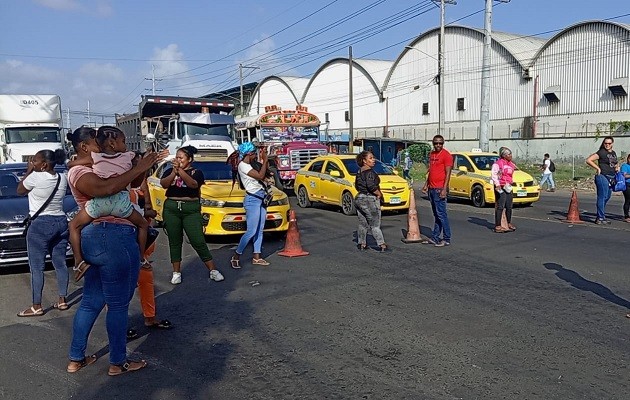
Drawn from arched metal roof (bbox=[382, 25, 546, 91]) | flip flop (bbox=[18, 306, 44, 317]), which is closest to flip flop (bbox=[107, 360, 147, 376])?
flip flop (bbox=[18, 306, 44, 317])

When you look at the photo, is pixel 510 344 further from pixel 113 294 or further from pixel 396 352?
pixel 113 294

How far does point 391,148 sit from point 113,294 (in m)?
35.6

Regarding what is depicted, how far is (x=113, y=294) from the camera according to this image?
4359 mm

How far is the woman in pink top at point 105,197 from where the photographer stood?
423cm

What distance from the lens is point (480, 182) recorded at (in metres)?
16.5

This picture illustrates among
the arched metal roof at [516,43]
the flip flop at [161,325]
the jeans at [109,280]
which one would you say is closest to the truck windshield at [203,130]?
the flip flop at [161,325]

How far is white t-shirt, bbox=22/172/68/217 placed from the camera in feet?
20.2

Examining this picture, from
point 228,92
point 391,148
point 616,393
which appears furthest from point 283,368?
point 228,92

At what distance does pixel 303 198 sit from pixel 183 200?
9.63 meters

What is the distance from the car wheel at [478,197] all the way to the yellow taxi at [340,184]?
2.84 meters

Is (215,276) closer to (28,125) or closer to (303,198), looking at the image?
(303,198)

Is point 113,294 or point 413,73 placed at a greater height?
point 413,73

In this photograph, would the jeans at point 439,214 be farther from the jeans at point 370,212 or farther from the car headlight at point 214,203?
the car headlight at point 214,203

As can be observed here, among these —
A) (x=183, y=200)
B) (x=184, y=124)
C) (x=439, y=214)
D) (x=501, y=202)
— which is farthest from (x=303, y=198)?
(x=183, y=200)
